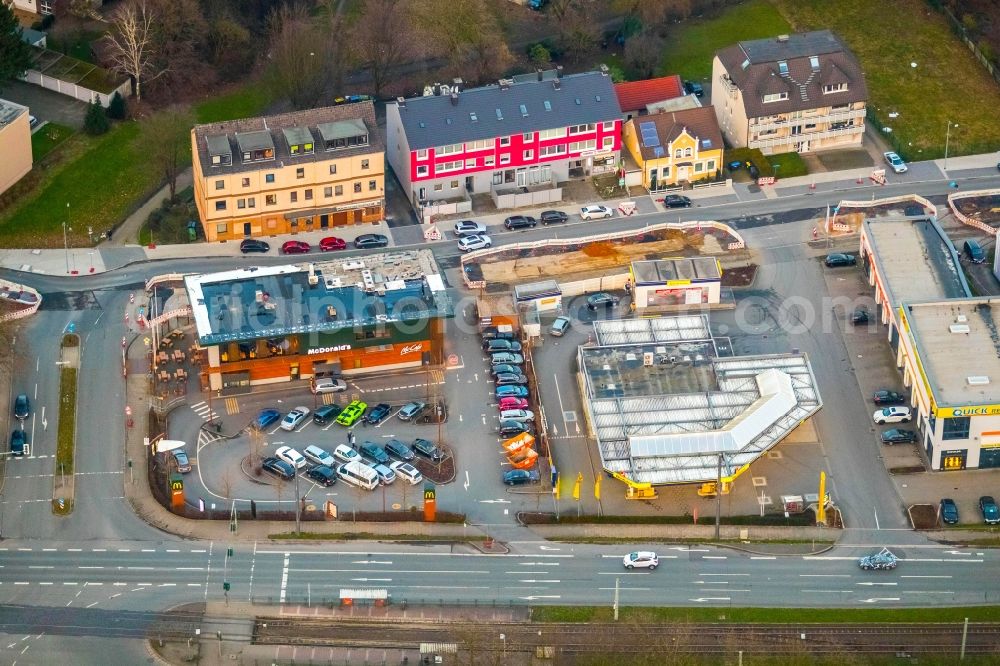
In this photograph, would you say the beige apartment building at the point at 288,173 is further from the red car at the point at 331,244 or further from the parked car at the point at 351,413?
the parked car at the point at 351,413

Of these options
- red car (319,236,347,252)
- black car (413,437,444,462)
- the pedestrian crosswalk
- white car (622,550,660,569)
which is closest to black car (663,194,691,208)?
red car (319,236,347,252)

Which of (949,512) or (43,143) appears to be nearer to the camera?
(949,512)

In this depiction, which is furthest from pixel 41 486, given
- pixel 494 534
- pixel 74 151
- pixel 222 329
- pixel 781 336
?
pixel 781 336

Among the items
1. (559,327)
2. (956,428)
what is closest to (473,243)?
(559,327)

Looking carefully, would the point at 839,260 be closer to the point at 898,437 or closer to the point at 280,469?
the point at 898,437

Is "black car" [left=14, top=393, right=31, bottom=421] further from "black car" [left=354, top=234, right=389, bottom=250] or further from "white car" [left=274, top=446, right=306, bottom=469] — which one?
"black car" [left=354, top=234, right=389, bottom=250]

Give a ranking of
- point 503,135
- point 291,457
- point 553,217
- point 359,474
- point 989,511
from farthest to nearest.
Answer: point 503,135, point 553,217, point 291,457, point 359,474, point 989,511

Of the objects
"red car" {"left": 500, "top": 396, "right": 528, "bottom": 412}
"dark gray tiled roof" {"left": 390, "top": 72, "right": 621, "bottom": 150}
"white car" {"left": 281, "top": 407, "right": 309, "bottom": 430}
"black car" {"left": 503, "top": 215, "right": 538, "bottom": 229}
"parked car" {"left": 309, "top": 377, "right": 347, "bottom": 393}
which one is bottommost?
"white car" {"left": 281, "top": 407, "right": 309, "bottom": 430}
